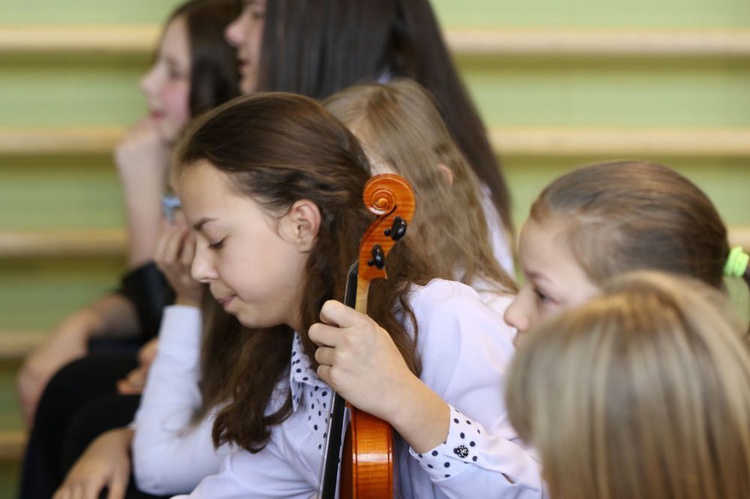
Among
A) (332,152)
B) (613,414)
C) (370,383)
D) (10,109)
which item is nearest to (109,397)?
(332,152)

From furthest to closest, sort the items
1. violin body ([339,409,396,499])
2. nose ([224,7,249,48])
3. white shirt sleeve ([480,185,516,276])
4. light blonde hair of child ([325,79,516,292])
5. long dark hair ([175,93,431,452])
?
1. nose ([224,7,249,48])
2. white shirt sleeve ([480,185,516,276])
3. light blonde hair of child ([325,79,516,292])
4. long dark hair ([175,93,431,452])
5. violin body ([339,409,396,499])

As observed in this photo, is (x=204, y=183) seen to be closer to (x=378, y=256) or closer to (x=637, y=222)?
(x=378, y=256)

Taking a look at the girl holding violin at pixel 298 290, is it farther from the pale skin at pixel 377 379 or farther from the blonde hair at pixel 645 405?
the blonde hair at pixel 645 405

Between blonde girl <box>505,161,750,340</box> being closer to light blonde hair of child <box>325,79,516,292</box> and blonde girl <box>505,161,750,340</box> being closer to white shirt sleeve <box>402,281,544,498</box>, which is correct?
white shirt sleeve <box>402,281,544,498</box>

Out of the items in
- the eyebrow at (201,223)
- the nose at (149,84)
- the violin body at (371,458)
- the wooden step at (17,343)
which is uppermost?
the eyebrow at (201,223)

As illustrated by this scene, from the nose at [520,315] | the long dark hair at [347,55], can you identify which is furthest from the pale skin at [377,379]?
the long dark hair at [347,55]

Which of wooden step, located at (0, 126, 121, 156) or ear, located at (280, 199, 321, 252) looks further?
wooden step, located at (0, 126, 121, 156)

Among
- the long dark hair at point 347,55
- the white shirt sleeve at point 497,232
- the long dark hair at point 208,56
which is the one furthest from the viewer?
the long dark hair at point 208,56

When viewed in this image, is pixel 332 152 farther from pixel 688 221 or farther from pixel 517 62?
pixel 517 62

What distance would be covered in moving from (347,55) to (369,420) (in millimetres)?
1025

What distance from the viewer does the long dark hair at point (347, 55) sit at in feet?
6.38

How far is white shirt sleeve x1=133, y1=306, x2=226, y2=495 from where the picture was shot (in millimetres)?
1517

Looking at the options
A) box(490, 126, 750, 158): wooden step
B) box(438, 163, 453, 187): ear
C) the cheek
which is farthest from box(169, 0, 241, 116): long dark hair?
box(438, 163, 453, 187): ear

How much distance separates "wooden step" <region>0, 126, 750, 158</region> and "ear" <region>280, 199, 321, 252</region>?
45.2 inches
